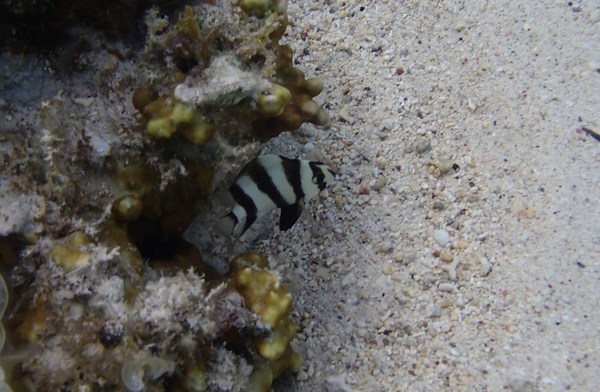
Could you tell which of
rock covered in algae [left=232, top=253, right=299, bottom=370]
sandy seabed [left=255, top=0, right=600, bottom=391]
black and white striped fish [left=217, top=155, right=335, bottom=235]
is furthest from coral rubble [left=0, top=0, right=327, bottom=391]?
sandy seabed [left=255, top=0, right=600, bottom=391]

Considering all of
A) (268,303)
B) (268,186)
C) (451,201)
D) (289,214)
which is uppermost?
(268,186)

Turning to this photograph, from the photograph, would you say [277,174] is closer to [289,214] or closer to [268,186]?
[268,186]

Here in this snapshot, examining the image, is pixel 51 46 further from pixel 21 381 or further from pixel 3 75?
pixel 21 381

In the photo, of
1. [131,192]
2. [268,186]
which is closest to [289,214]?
[268,186]

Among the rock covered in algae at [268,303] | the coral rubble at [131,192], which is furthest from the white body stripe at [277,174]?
the rock covered in algae at [268,303]

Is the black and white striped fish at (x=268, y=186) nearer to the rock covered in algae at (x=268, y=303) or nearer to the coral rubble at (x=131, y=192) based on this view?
the coral rubble at (x=131, y=192)

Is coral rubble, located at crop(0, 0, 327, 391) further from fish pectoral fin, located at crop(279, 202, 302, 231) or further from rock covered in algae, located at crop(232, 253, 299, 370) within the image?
fish pectoral fin, located at crop(279, 202, 302, 231)
